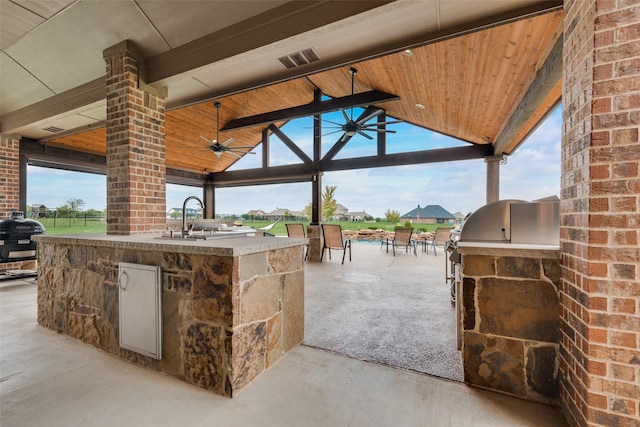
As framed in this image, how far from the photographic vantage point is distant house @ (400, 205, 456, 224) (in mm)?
8812

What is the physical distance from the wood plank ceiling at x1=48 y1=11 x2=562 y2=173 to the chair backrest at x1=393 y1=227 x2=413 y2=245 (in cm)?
263

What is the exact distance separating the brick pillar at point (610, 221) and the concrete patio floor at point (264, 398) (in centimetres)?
38

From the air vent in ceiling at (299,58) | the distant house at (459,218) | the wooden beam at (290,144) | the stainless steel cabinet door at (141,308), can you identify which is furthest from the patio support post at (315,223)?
the stainless steel cabinet door at (141,308)

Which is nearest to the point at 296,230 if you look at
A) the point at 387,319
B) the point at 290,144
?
the point at 290,144

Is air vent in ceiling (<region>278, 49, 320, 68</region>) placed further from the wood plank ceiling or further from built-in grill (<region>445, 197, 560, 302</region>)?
built-in grill (<region>445, 197, 560, 302</region>)

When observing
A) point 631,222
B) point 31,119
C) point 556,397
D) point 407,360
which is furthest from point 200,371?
point 31,119

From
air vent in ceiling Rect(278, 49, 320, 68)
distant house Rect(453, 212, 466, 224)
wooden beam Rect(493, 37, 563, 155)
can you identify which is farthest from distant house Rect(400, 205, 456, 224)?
air vent in ceiling Rect(278, 49, 320, 68)

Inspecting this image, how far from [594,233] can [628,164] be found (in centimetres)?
32

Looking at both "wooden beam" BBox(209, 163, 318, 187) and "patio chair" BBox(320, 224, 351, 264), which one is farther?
"wooden beam" BBox(209, 163, 318, 187)

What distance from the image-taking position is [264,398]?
1610mm

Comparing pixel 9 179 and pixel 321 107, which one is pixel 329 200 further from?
pixel 9 179

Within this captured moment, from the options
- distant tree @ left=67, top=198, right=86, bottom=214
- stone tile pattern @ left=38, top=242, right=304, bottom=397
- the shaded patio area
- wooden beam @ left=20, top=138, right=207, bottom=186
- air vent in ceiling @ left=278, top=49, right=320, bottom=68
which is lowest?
the shaded patio area

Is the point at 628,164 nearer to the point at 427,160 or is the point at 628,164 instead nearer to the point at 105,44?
the point at 105,44

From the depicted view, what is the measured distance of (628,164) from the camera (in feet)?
3.84
